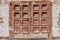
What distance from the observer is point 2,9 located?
16.7 feet

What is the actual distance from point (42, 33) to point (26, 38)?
1.42ft

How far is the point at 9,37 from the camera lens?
5195mm

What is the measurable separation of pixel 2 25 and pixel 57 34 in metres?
1.43

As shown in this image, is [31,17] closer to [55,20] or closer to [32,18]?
[32,18]

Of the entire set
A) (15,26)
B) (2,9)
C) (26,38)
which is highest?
(2,9)

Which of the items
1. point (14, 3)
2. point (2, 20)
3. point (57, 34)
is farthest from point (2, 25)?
point (57, 34)

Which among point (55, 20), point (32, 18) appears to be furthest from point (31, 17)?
point (55, 20)

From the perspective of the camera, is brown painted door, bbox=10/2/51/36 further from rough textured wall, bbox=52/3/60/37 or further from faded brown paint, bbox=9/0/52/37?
rough textured wall, bbox=52/3/60/37

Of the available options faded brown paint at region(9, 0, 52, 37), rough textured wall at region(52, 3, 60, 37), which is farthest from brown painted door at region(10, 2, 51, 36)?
rough textured wall at region(52, 3, 60, 37)

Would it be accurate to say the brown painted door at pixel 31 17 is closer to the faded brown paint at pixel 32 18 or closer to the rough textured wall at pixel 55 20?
the faded brown paint at pixel 32 18

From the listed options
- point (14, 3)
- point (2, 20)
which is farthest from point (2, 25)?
point (14, 3)

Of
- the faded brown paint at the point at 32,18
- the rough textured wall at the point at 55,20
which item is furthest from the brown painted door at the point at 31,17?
the rough textured wall at the point at 55,20

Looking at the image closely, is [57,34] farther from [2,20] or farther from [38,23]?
[2,20]

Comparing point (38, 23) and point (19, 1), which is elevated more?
point (19, 1)
